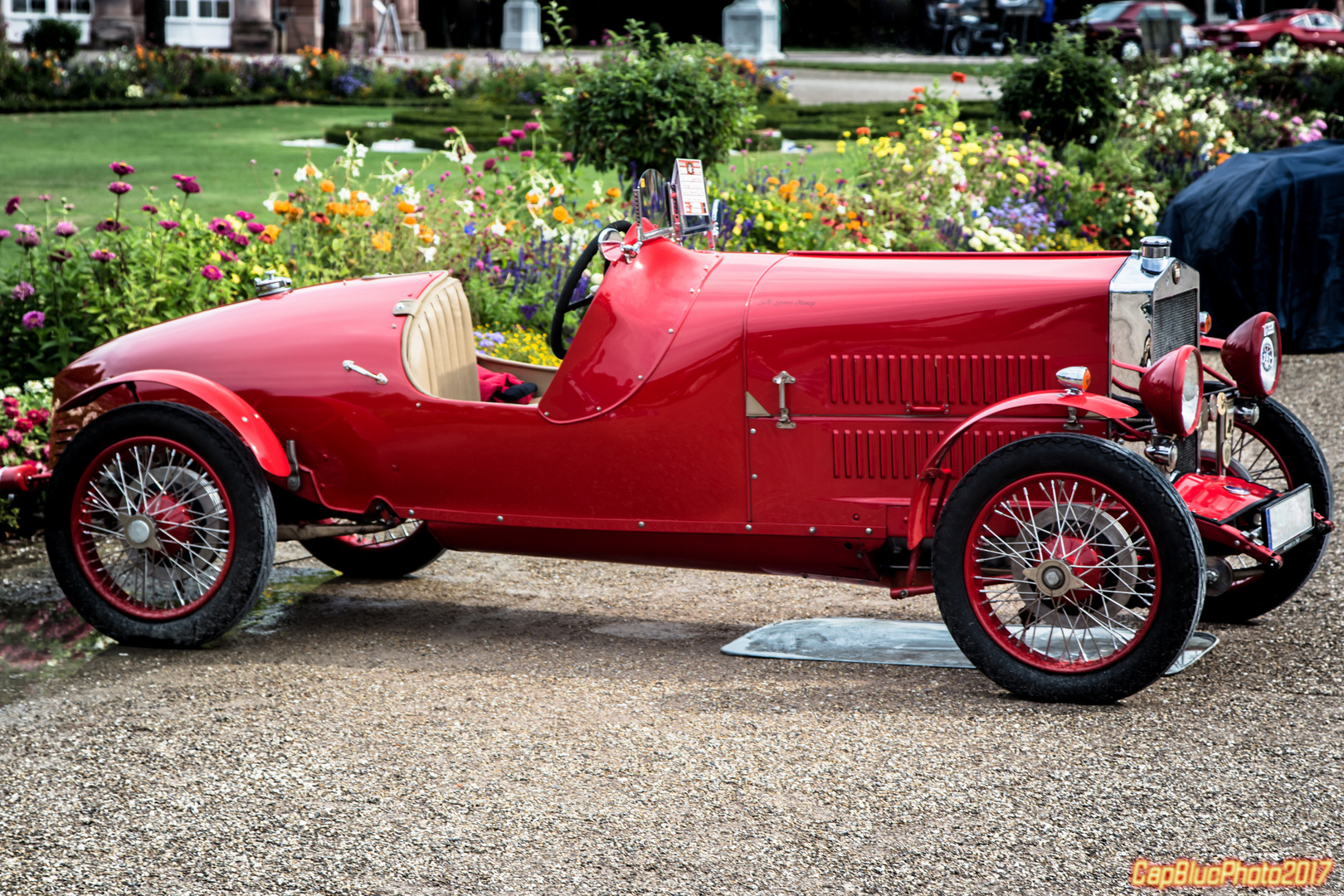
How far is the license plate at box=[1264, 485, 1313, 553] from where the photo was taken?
3.65 m

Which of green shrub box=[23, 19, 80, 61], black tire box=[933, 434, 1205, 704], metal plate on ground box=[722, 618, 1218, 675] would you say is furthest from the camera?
green shrub box=[23, 19, 80, 61]

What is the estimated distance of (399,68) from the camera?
28.0 m

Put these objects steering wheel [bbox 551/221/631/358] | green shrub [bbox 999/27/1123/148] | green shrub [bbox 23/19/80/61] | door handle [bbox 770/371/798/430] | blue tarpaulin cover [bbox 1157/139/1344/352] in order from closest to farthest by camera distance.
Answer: door handle [bbox 770/371/798/430] → steering wheel [bbox 551/221/631/358] → blue tarpaulin cover [bbox 1157/139/1344/352] → green shrub [bbox 999/27/1123/148] → green shrub [bbox 23/19/80/61]

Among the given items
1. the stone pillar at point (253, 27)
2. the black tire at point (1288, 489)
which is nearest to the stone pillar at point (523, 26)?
the stone pillar at point (253, 27)

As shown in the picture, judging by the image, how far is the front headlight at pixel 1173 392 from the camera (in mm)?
3455

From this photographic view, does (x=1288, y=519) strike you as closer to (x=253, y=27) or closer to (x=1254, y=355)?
(x=1254, y=355)

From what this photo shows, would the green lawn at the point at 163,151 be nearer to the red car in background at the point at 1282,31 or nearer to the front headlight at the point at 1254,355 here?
the front headlight at the point at 1254,355

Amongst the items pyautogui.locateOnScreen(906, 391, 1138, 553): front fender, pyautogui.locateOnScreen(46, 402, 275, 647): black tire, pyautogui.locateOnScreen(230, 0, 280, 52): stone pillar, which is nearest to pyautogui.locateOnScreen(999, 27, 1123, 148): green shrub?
pyautogui.locateOnScreen(906, 391, 1138, 553): front fender

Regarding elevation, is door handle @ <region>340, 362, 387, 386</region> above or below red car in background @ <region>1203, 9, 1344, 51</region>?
below

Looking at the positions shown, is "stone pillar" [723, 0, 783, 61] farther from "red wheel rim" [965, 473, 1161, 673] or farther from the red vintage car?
"red wheel rim" [965, 473, 1161, 673]

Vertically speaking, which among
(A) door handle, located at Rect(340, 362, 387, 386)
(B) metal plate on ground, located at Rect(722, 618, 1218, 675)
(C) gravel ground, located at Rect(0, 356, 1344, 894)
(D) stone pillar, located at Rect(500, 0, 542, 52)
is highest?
(D) stone pillar, located at Rect(500, 0, 542, 52)

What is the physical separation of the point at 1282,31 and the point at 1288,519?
3170 cm

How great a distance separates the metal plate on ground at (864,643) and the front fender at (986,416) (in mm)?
450

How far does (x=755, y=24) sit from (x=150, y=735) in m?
28.5
